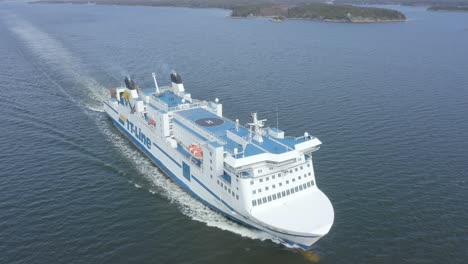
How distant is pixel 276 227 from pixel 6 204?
31611 millimetres

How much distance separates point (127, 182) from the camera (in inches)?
1893

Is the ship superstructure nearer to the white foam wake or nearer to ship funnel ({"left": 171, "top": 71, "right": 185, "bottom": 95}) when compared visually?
ship funnel ({"left": 171, "top": 71, "right": 185, "bottom": 95})

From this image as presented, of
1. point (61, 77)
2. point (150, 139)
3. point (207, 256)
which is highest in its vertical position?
point (61, 77)

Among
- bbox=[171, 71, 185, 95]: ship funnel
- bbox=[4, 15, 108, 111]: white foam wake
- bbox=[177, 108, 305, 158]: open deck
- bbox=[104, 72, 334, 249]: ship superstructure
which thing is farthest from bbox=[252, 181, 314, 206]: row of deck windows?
bbox=[4, 15, 108, 111]: white foam wake

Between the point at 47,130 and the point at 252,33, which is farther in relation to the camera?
the point at 252,33

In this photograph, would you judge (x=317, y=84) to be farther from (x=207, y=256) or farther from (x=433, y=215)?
(x=207, y=256)

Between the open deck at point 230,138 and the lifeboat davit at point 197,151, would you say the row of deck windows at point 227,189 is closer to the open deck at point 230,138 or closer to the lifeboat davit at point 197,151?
the open deck at point 230,138

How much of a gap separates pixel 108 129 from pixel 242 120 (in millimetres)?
24230

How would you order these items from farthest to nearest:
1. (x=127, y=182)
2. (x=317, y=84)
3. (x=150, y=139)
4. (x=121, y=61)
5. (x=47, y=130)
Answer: (x=121, y=61), (x=317, y=84), (x=47, y=130), (x=150, y=139), (x=127, y=182)

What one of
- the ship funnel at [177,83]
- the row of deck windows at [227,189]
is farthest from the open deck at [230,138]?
the ship funnel at [177,83]

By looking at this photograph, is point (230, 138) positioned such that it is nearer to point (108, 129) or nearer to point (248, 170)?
point (248, 170)

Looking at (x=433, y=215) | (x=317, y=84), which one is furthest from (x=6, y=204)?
(x=317, y=84)

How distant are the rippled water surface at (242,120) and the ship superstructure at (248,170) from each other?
8.42 feet

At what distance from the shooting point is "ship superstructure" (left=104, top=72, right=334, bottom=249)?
35.9 meters
